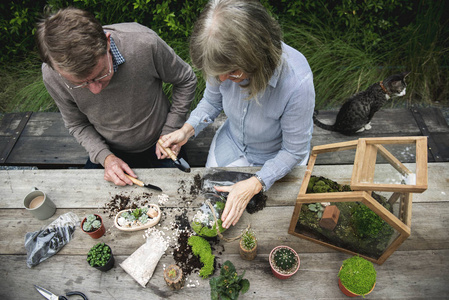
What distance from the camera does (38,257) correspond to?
160 centimetres

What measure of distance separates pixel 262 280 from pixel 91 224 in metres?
1.04

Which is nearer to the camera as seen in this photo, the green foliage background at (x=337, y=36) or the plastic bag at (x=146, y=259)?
the plastic bag at (x=146, y=259)

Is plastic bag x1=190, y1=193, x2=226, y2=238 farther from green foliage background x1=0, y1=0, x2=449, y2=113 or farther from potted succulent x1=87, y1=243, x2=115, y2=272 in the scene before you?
green foliage background x1=0, y1=0, x2=449, y2=113

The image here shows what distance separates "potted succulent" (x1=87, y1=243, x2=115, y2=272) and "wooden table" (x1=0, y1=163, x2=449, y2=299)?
0.07 m

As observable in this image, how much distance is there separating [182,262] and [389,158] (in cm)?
123

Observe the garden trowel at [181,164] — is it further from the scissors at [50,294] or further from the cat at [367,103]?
the cat at [367,103]

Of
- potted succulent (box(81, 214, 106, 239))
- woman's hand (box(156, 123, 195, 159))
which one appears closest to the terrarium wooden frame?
woman's hand (box(156, 123, 195, 159))

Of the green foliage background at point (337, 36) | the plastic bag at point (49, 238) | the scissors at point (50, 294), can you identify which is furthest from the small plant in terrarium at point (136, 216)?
the green foliage background at point (337, 36)

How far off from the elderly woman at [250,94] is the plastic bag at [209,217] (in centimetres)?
7

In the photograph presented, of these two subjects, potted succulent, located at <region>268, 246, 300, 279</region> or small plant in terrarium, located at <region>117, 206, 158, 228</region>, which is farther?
small plant in terrarium, located at <region>117, 206, 158, 228</region>

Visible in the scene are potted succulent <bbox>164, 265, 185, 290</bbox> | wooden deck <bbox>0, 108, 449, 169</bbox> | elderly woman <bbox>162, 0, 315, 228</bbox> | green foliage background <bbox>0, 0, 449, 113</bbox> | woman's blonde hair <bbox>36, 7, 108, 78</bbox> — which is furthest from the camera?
green foliage background <bbox>0, 0, 449, 113</bbox>

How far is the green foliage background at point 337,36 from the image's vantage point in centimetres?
354

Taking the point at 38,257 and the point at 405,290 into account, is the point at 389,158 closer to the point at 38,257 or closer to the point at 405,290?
the point at 405,290

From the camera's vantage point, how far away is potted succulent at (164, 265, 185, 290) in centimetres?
142
